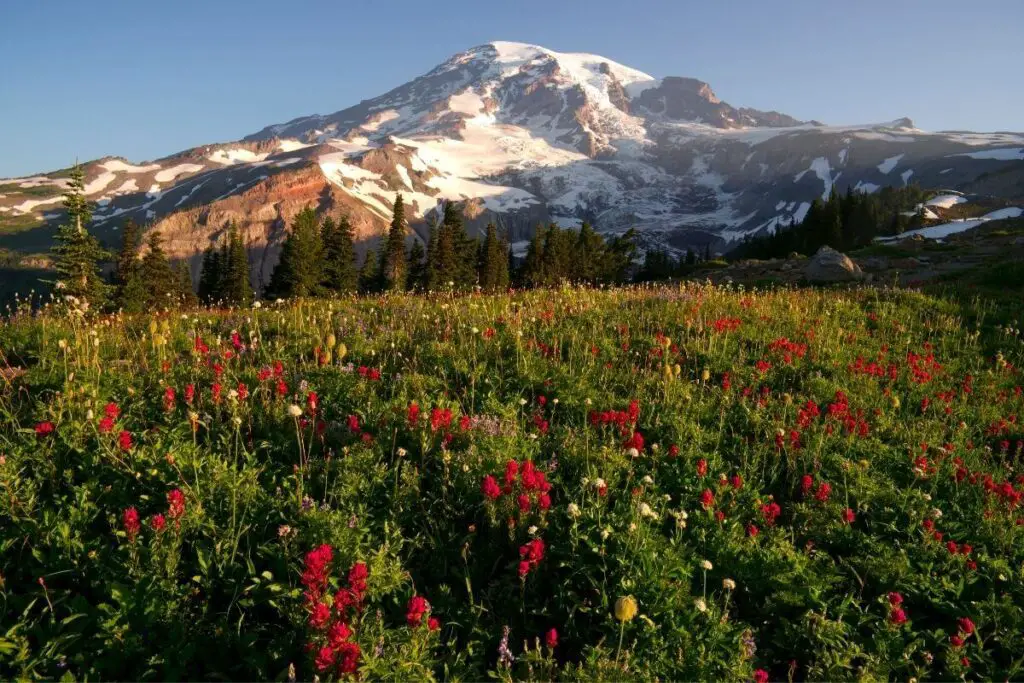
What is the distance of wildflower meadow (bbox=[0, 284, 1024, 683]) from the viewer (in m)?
3.04

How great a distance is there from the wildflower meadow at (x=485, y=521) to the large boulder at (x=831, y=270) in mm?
17368

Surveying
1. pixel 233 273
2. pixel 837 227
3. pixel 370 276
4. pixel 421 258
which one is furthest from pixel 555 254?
pixel 837 227

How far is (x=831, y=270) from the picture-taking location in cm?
2320

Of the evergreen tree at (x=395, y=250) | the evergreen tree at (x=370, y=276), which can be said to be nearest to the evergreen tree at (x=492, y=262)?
the evergreen tree at (x=395, y=250)

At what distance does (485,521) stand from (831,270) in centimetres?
2410

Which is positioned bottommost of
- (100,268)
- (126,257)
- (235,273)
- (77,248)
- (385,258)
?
(235,273)

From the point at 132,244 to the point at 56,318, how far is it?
2014 inches

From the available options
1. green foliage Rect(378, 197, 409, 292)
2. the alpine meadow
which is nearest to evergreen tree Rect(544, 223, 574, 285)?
green foliage Rect(378, 197, 409, 292)

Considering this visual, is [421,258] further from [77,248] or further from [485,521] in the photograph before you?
[485,521]

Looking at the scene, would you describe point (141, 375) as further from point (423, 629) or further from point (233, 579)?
point (423, 629)

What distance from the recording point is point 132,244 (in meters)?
49.0

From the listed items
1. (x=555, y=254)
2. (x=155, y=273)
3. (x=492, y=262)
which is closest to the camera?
(x=155, y=273)

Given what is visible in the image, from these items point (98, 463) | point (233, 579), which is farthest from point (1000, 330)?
point (98, 463)

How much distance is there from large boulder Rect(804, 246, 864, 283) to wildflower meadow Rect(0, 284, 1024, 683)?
1737cm
